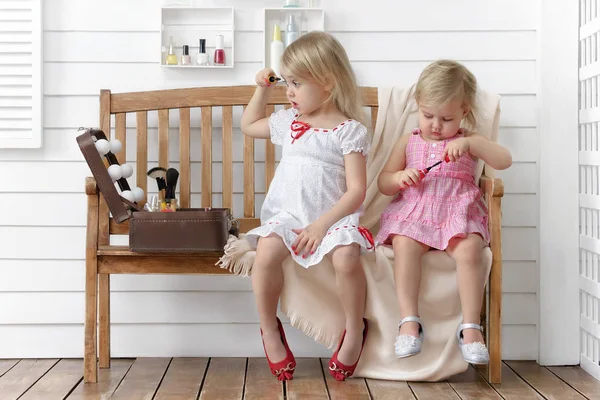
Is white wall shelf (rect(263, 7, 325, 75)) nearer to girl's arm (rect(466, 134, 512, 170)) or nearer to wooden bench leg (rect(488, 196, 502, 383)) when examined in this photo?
girl's arm (rect(466, 134, 512, 170))

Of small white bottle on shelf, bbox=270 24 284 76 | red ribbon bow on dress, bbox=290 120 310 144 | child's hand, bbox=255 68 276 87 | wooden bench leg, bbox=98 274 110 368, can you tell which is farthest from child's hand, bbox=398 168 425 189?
wooden bench leg, bbox=98 274 110 368

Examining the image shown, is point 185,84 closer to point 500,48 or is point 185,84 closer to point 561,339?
point 500,48

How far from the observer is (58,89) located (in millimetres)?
2738

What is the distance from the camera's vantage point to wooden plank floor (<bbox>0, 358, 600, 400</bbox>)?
219cm

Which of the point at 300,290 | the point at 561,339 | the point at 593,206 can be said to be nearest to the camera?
the point at 300,290

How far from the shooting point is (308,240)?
2.22 m

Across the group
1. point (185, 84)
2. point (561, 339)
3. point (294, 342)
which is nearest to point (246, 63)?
point (185, 84)

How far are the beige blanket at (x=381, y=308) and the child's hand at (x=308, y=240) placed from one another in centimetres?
7

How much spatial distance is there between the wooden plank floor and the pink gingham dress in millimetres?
448

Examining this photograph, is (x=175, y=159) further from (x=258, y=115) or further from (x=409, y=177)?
(x=409, y=177)

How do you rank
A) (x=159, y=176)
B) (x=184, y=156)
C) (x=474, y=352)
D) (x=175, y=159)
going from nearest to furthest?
(x=474, y=352) < (x=159, y=176) < (x=184, y=156) < (x=175, y=159)

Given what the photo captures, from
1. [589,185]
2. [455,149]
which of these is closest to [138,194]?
[455,149]

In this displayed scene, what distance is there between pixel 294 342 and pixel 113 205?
886 millimetres

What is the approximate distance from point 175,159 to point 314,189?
2.21ft
